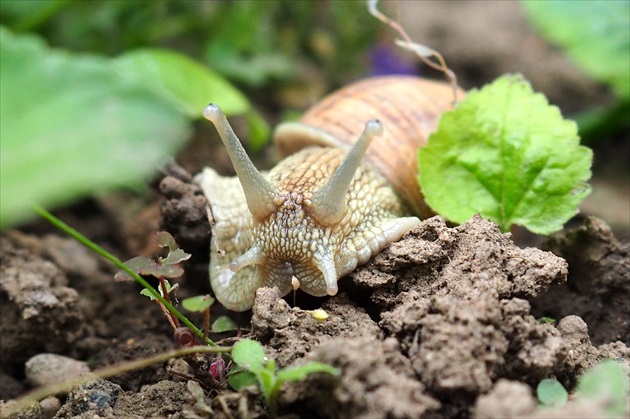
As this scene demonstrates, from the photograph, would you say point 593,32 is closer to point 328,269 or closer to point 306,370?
point 328,269

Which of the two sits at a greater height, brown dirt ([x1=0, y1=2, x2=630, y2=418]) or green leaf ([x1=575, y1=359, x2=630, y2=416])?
green leaf ([x1=575, y1=359, x2=630, y2=416])

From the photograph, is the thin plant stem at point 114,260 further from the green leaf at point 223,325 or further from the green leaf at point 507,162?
the green leaf at point 507,162

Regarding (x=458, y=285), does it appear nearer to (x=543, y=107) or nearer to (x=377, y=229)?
(x=377, y=229)

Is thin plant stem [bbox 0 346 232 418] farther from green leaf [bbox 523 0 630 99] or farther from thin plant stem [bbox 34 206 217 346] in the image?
green leaf [bbox 523 0 630 99]

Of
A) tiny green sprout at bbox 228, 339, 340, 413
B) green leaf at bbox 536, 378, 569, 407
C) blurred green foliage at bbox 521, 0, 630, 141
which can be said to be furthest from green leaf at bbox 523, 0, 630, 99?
tiny green sprout at bbox 228, 339, 340, 413

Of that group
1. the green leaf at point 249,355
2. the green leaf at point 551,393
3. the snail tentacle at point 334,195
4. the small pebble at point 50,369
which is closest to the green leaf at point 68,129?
the green leaf at point 249,355

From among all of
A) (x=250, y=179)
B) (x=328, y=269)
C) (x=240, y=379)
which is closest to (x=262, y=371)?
(x=240, y=379)

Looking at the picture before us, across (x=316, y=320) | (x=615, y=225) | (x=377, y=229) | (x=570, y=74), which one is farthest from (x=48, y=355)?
(x=570, y=74)
